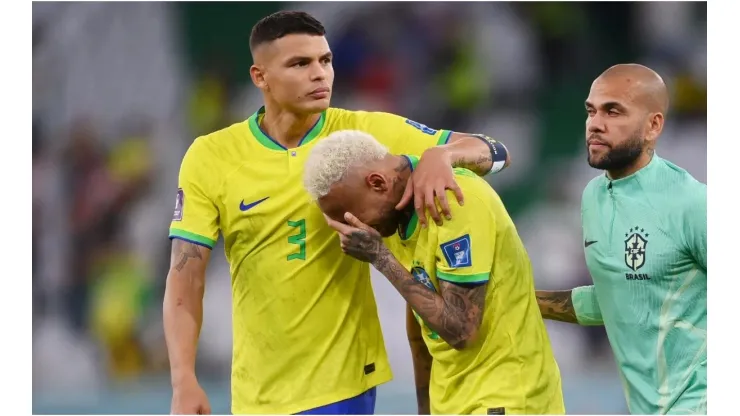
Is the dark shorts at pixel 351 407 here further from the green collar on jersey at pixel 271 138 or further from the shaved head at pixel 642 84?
the shaved head at pixel 642 84

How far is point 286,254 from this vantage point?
349 centimetres

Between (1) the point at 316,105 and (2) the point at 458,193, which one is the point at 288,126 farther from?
(2) the point at 458,193

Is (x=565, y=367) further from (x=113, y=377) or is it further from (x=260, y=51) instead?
(x=260, y=51)

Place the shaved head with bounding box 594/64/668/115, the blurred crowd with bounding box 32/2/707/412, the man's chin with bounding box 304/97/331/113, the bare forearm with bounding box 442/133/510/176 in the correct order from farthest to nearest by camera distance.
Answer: the blurred crowd with bounding box 32/2/707/412 < the man's chin with bounding box 304/97/331/113 < the shaved head with bounding box 594/64/668/115 < the bare forearm with bounding box 442/133/510/176

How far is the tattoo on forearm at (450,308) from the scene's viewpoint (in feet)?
9.35

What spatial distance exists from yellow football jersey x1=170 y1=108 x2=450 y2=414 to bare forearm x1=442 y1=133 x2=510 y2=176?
185mm

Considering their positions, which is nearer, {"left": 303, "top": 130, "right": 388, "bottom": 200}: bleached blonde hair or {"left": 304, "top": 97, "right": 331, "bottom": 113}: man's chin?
{"left": 303, "top": 130, "right": 388, "bottom": 200}: bleached blonde hair

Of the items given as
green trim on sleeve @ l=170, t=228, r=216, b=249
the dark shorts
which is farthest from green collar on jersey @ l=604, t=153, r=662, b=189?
green trim on sleeve @ l=170, t=228, r=216, b=249

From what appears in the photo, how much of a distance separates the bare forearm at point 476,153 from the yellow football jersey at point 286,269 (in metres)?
0.18

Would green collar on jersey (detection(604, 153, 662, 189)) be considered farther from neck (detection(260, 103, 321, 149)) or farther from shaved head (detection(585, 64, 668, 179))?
neck (detection(260, 103, 321, 149))

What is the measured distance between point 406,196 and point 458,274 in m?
0.30

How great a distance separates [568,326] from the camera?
6.78 metres

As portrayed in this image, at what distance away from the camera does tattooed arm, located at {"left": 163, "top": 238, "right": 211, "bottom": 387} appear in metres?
3.40

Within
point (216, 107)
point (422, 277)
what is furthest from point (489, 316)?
point (216, 107)
